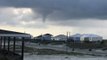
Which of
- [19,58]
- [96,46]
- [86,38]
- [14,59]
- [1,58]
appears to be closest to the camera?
[1,58]

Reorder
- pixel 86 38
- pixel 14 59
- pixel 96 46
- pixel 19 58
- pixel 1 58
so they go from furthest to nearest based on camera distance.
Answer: pixel 86 38
pixel 96 46
pixel 19 58
pixel 14 59
pixel 1 58

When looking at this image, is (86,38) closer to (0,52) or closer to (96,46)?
(96,46)

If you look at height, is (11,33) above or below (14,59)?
above

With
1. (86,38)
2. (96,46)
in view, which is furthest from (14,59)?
(86,38)

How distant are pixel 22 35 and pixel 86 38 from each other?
148m

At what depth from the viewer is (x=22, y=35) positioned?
167 feet

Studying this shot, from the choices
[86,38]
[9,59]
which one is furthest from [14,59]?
[86,38]

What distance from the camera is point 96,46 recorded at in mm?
141375

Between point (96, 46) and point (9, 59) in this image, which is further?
point (96, 46)

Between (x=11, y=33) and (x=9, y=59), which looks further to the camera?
(x=11, y=33)

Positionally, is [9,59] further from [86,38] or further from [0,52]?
[86,38]

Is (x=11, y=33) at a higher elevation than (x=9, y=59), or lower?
higher

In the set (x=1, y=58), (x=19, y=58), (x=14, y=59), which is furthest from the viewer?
(x=19, y=58)

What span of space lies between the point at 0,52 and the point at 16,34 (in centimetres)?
327
